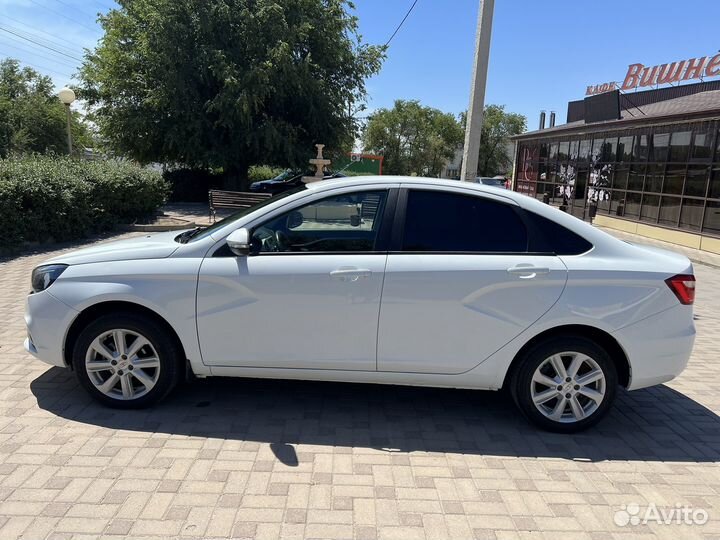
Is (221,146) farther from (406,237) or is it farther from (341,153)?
(406,237)

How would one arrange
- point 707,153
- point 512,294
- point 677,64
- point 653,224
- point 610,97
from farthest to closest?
point 677,64
point 610,97
point 653,224
point 707,153
point 512,294

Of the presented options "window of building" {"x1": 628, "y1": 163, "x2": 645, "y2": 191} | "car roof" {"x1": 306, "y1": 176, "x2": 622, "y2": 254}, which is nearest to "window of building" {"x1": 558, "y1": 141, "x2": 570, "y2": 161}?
"window of building" {"x1": 628, "y1": 163, "x2": 645, "y2": 191}

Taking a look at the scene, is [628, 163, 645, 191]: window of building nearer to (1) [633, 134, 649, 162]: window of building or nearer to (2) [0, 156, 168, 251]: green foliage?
(1) [633, 134, 649, 162]: window of building

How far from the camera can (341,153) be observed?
76.7 feet

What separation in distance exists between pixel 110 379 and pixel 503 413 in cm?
284

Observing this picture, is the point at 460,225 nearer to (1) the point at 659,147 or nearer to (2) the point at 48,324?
(2) the point at 48,324

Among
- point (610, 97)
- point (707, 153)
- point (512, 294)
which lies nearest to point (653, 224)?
point (707, 153)

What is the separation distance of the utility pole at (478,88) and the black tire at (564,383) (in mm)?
4225

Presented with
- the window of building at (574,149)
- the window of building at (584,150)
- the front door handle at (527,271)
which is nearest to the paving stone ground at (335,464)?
the front door handle at (527,271)

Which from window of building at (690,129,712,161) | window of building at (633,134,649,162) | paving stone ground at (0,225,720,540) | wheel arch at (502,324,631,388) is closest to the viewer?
paving stone ground at (0,225,720,540)

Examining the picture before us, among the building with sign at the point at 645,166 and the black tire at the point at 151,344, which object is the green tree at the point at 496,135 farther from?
the black tire at the point at 151,344

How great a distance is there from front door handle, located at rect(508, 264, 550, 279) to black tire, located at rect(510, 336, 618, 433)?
0.46 m

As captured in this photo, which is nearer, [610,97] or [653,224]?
[653,224]

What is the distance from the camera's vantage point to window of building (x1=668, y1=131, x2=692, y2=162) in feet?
46.4
